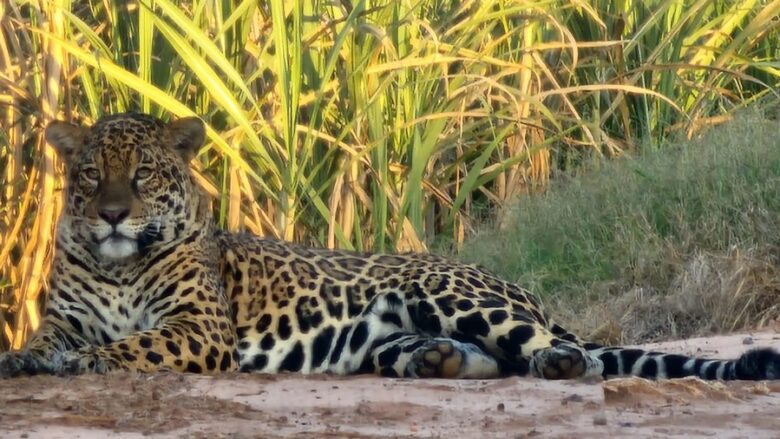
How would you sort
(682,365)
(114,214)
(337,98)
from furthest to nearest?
(337,98), (114,214), (682,365)

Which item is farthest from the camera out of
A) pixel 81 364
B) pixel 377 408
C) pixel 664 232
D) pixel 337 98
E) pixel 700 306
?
pixel 337 98

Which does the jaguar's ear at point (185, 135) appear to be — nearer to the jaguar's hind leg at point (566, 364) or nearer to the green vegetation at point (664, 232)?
the jaguar's hind leg at point (566, 364)

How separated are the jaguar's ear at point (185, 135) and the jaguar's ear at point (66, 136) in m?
0.35

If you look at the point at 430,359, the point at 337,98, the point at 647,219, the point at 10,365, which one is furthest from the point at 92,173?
the point at 647,219

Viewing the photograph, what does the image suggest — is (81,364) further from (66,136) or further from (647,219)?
(647,219)

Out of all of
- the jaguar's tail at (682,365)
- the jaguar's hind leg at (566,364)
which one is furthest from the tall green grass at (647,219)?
the jaguar's hind leg at (566,364)

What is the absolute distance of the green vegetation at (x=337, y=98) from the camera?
773 cm

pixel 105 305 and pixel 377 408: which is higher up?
pixel 105 305

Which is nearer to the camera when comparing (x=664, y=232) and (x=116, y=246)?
(x=116, y=246)

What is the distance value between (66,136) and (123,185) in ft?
1.20

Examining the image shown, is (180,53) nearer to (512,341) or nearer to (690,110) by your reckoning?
(512,341)

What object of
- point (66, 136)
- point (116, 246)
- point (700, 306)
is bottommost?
point (700, 306)

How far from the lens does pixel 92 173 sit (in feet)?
19.3

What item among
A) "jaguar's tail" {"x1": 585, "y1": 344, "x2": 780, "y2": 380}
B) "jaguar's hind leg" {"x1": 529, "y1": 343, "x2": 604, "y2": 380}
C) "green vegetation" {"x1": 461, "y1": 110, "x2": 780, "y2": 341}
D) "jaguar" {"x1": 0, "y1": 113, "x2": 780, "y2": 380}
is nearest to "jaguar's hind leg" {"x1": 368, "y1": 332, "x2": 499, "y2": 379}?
"jaguar" {"x1": 0, "y1": 113, "x2": 780, "y2": 380}
